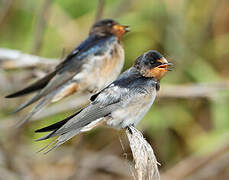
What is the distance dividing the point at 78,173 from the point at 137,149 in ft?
6.38

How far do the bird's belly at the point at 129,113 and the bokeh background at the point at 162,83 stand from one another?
1687mm

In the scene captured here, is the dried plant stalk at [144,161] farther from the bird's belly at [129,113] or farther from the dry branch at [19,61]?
the dry branch at [19,61]

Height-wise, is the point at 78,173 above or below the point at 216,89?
below

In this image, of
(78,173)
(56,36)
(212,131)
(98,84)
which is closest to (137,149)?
(98,84)

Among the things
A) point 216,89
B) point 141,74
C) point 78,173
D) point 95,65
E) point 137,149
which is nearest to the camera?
point 137,149

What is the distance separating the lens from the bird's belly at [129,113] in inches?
86.7

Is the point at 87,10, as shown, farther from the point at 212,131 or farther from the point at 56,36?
the point at 212,131

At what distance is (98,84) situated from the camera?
9.55 ft

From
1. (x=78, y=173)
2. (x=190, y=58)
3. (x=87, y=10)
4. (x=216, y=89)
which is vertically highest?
(x=87, y=10)

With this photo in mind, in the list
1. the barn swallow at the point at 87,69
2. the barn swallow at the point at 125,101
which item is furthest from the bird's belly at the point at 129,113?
the barn swallow at the point at 87,69

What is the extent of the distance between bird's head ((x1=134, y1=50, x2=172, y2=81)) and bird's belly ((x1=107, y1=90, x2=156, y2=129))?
0.13m

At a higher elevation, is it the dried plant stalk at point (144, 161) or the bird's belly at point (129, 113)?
the bird's belly at point (129, 113)

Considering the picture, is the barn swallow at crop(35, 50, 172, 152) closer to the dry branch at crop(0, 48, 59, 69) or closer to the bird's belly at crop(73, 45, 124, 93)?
the bird's belly at crop(73, 45, 124, 93)

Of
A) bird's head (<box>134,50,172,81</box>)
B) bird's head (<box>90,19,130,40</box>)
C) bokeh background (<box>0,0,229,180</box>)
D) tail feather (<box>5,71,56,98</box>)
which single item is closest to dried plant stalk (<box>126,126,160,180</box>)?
bird's head (<box>134,50,172,81</box>)
